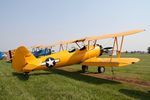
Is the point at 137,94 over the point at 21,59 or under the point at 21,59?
under

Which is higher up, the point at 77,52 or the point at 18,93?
the point at 77,52

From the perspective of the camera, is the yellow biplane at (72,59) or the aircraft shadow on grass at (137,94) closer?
the aircraft shadow on grass at (137,94)

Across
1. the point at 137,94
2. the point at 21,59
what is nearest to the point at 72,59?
the point at 21,59

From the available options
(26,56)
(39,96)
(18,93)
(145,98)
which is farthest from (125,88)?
(26,56)

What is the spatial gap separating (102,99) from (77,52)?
8762 mm

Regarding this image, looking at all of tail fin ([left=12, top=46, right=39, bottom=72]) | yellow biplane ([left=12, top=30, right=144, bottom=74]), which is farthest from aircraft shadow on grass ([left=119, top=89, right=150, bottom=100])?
tail fin ([left=12, top=46, right=39, bottom=72])

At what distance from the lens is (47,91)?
9.56m

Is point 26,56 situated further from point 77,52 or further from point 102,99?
point 102,99

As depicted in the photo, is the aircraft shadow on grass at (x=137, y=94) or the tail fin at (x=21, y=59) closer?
the aircraft shadow on grass at (x=137, y=94)

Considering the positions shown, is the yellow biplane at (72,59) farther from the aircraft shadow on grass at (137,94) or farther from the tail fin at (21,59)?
the aircraft shadow on grass at (137,94)

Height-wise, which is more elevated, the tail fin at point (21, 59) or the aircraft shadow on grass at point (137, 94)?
the tail fin at point (21, 59)

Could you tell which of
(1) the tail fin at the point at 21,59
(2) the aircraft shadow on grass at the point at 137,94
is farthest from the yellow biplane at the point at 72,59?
(2) the aircraft shadow on grass at the point at 137,94

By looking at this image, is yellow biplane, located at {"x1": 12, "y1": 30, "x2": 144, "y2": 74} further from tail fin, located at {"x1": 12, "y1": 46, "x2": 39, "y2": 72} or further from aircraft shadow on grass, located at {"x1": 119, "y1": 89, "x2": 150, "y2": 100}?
aircraft shadow on grass, located at {"x1": 119, "y1": 89, "x2": 150, "y2": 100}

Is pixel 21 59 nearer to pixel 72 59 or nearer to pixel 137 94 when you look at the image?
pixel 72 59
